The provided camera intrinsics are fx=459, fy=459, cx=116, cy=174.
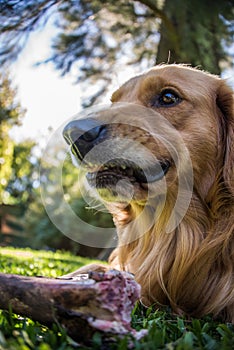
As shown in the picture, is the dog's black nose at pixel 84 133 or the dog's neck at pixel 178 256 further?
the dog's neck at pixel 178 256

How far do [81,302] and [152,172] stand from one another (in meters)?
1.40

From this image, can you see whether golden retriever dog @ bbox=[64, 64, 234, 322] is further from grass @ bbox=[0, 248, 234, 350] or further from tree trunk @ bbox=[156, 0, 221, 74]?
tree trunk @ bbox=[156, 0, 221, 74]

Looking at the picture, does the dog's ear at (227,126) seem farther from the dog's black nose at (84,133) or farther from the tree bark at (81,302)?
the tree bark at (81,302)

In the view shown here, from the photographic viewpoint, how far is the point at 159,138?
9.72ft

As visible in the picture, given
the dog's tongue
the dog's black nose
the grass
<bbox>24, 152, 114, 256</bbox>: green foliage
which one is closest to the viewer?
the grass

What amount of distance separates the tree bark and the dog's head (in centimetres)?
115

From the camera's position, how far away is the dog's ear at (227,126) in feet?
9.76

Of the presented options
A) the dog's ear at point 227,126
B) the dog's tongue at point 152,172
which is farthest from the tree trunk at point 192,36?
the dog's tongue at point 152,172

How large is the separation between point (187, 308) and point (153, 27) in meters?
6.74

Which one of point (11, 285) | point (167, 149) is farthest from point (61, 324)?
point (167, 149)

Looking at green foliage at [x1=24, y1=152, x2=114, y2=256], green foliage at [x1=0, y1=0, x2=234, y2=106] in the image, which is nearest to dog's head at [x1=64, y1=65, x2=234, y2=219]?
green foliage at [x1=0, y1=0, x2=234, y2=106]

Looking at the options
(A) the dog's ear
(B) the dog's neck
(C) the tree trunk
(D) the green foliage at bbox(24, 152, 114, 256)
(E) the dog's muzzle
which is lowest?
(D) the green foliage at bbox(24, 152, 114, 256)

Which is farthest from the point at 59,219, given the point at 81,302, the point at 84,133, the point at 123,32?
the point at 81,302

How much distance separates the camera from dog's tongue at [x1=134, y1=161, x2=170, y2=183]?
295 cm
